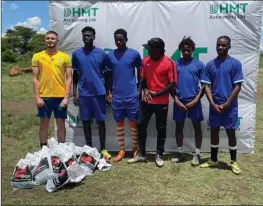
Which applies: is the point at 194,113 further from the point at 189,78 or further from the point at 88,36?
the point at 88,36

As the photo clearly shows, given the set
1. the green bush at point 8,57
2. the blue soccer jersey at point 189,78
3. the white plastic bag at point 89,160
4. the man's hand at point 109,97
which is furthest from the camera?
the green bush at point 8,57

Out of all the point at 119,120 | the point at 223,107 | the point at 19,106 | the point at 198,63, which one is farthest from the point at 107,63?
the point at 19,106

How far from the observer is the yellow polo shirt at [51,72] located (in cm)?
522

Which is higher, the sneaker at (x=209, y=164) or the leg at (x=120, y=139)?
the leg at (x=120, y=139)

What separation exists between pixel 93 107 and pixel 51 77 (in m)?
0.78

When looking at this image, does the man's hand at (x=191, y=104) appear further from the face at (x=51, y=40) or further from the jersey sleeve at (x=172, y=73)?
the face at (x=51, y=40)

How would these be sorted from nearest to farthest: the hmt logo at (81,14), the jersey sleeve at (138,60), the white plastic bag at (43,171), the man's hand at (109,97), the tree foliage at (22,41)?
1. the white plastic bag at (43,171)
2. the jersey sleeve at (138,60)
3. the man's hand at (109,97)
4. the hmt logo at (81,14)
5. the tree foliage at (22,41)

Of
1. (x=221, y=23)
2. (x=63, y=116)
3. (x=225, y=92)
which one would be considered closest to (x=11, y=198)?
(x=63, y=116)

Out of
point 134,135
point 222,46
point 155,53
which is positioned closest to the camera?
point 222,46

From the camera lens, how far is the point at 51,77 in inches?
206

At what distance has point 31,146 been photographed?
6.47 metres

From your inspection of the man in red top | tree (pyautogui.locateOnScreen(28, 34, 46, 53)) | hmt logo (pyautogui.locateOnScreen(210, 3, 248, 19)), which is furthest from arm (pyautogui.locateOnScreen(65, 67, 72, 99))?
tree (pyautogui.locateOnScreen(28, 34, 46, 53))

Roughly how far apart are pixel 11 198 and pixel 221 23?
3.99 m

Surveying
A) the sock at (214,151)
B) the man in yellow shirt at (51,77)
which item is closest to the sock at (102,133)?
the man in yellow shirt at (51,77)
